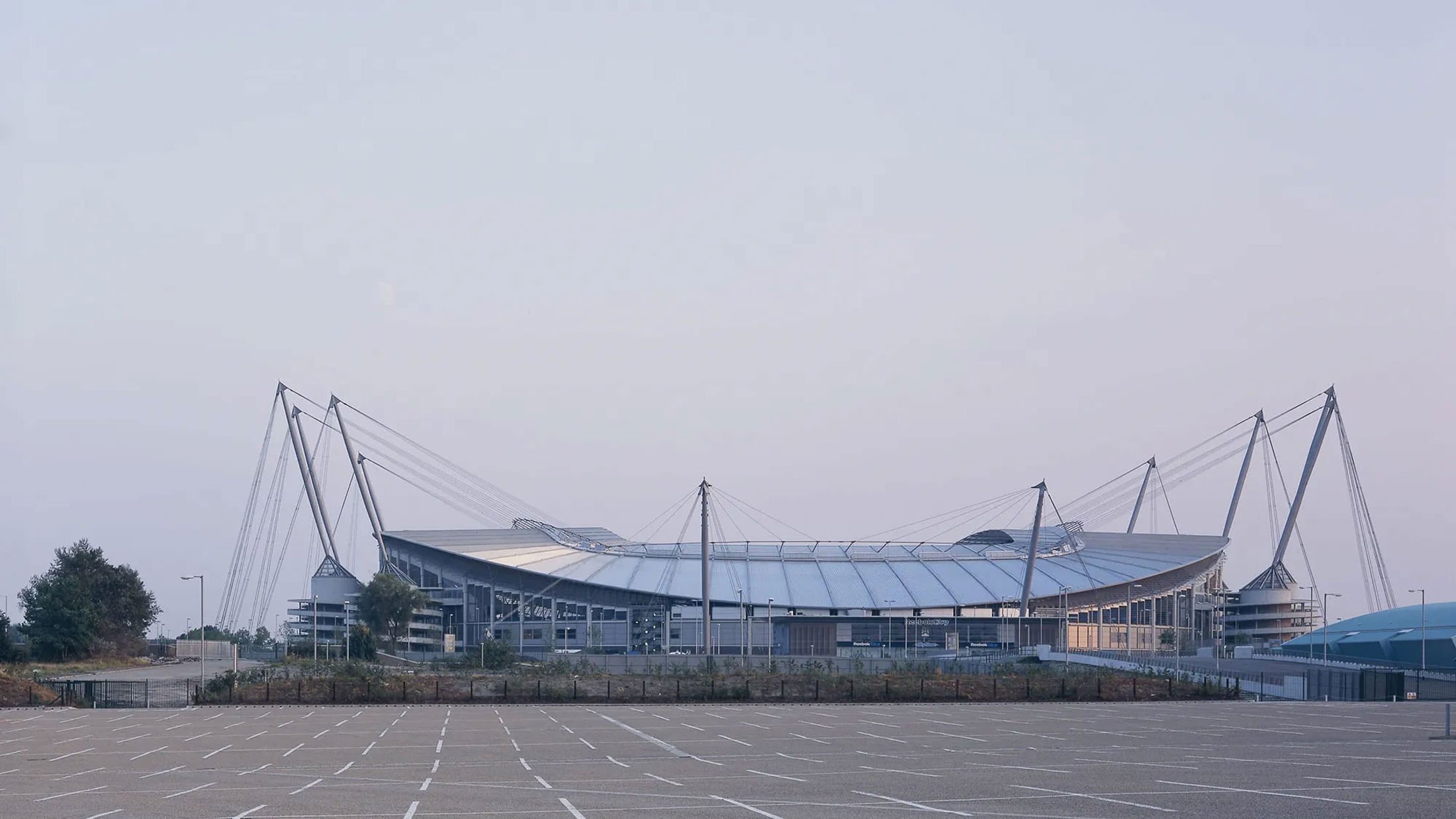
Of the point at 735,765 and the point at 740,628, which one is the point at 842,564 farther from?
the point at 735,765

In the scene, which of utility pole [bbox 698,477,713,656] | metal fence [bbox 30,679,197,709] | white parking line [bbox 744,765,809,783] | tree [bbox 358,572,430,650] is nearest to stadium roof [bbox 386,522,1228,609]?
tree [bbox 358,572,430,650]

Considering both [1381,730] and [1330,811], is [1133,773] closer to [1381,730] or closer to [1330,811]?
[1330,811]

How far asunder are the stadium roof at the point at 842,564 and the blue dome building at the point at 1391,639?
85.0 ft

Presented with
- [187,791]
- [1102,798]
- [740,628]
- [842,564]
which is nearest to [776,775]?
[1102,798]

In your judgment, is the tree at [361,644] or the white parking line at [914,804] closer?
the white parking line at [914,804]

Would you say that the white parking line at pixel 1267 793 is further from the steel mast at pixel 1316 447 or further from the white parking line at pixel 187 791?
the steel mast at pixel 1316 447

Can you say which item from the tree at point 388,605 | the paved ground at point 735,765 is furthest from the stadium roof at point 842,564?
the paved ground at point 735,765

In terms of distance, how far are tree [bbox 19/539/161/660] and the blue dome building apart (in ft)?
287

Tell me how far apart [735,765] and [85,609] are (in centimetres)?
8918

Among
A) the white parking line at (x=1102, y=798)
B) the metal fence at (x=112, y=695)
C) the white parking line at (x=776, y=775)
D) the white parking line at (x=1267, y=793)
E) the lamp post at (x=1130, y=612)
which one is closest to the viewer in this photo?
the white parking line at (x=1102, y=798)

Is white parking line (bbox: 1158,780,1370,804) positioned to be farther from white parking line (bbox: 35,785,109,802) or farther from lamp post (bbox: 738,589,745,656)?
lamp post (bbox: 738,589,745,656)

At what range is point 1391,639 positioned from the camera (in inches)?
3873

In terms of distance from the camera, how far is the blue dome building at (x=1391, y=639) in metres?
94.4

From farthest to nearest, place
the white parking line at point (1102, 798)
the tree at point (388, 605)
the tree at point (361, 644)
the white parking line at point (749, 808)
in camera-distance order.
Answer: the tree at point (388, 605)
the tree at point (361, 644)
the white parking line at point (1102, 798)
the white parking line at point (749, 808)
